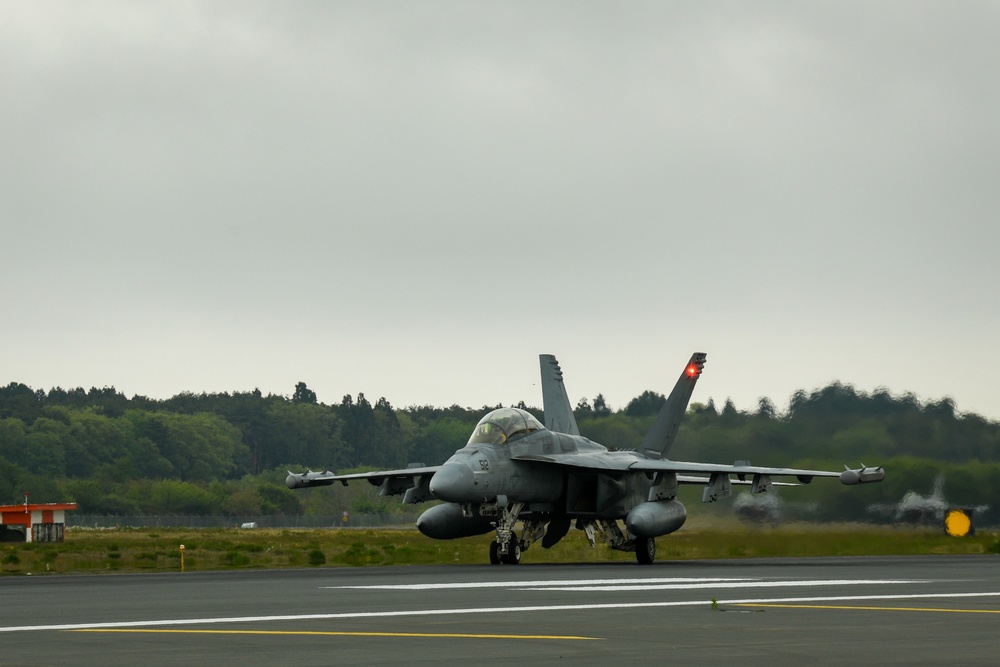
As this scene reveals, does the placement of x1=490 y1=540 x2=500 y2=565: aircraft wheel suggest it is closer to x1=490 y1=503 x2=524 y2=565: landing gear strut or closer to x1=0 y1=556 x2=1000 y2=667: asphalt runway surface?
x1=490 y1=503 x2=524 y2=565: landing gear strut

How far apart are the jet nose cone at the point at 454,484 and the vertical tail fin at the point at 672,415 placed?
28.5ft

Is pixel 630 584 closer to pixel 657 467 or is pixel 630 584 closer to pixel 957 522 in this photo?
pixel 657 467

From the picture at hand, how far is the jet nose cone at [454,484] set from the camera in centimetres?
2934

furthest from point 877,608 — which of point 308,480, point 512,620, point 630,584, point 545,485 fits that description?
point 308,480

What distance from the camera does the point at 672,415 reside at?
37906 millimetres

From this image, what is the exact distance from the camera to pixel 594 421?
139ft

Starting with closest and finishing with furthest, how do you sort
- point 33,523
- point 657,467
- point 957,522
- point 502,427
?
1. point 502,427
2. point 657,467
3. point 957,522
4. point 33,523

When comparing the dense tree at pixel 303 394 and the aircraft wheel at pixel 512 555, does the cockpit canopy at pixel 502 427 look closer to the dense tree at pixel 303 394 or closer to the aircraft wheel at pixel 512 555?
the aircraft wheel at pixel 512 555

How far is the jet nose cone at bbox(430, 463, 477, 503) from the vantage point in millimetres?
29344

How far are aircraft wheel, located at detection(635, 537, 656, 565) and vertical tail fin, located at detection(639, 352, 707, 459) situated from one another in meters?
5.13

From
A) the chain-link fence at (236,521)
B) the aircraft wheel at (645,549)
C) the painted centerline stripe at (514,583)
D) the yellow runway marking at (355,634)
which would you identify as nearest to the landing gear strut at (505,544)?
the aircraft wheel at (645,549)

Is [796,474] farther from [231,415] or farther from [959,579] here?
[231,415]

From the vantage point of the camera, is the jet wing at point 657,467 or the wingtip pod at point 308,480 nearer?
the jet wing at point 657,467

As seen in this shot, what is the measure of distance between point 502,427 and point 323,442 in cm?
11488
